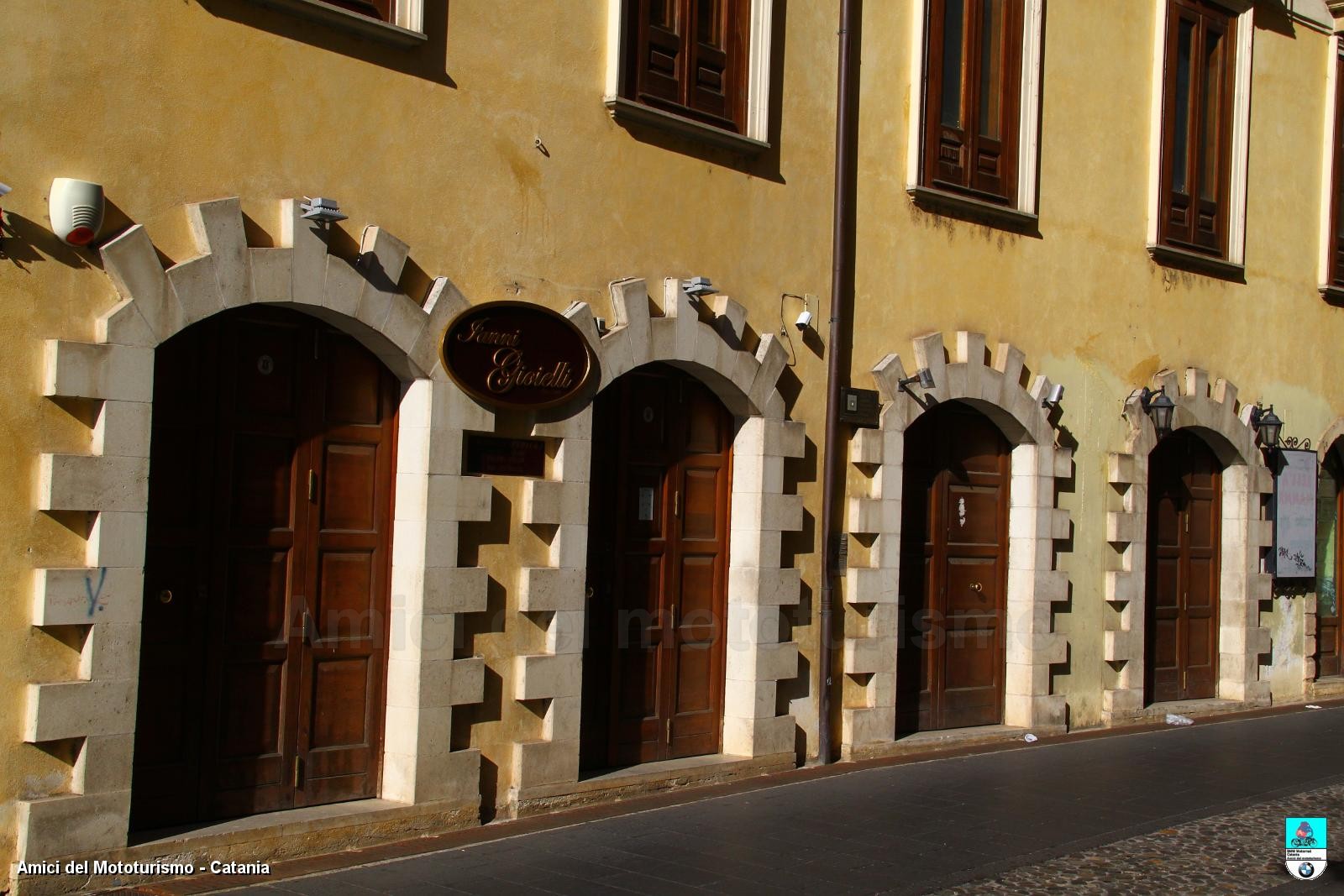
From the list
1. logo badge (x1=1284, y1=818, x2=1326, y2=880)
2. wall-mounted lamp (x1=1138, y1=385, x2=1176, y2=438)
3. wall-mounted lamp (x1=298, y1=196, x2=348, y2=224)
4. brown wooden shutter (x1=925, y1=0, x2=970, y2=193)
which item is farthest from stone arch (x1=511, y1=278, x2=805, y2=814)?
wall-mounted lamp (x1=1138, y1=385, x2=1176, y2=438)

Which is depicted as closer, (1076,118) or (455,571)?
(455,571)

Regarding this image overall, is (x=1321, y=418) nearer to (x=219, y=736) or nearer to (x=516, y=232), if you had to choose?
(x=516, y=232)

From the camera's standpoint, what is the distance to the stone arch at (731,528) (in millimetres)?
9406

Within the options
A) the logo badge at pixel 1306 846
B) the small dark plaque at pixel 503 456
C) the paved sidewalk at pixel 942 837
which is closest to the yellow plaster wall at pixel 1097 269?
the paved sidewalk at pixel 942 837

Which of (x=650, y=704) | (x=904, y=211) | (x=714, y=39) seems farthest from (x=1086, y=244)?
(x=650, y=704)

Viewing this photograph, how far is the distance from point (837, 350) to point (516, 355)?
3.11m

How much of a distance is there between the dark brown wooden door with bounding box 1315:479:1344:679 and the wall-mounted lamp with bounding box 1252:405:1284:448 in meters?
2.13

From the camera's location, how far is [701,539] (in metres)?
10.8

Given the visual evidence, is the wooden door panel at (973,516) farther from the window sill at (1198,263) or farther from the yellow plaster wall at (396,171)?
the window sill at (1198,263)

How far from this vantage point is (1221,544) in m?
15.7

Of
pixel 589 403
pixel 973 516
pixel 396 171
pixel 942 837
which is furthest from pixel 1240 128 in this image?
pixel 396 171

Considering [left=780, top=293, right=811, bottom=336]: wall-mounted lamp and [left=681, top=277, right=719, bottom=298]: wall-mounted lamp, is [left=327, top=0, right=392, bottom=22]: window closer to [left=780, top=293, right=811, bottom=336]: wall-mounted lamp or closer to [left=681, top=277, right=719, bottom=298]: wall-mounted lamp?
[left=681, top=277, right=719, bottom=298]: wall-mounted lamp

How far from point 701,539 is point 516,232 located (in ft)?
8.99

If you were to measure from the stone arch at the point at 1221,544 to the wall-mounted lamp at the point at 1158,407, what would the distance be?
71mm
